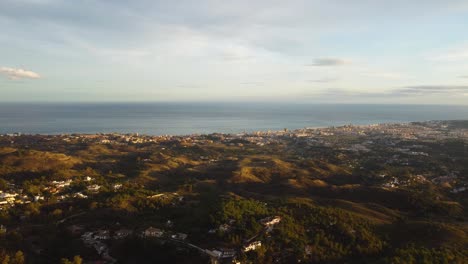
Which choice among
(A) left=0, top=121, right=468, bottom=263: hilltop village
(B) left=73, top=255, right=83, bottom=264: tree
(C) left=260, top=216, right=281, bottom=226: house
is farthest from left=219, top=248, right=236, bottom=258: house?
(B) left=73, top=255, right=83, bottom=264: tree

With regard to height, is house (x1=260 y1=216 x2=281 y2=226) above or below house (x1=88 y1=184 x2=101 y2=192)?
above

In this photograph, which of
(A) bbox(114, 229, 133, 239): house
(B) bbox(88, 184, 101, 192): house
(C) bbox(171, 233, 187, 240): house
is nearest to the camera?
(C) bbox(171, 233, 187, 240): house

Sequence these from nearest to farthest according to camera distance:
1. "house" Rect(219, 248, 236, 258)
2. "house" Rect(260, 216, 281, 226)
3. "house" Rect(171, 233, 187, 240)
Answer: "house" Rect(219, 248, 236, 258)
"house" Rect(171, 233, 187, 240)
"house" Rect(260, 216, 281, 226)

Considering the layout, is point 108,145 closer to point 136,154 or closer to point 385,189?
point 136,154

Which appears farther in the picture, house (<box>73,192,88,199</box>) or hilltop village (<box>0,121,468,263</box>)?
house (<box>73,192,88,199</box>)

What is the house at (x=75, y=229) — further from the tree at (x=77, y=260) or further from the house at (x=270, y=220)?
the house at (x=270, y=220)

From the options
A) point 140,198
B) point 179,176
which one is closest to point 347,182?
point 179,176

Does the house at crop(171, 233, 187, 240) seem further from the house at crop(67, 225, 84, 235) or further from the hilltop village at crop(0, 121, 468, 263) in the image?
the house at crop(67, 225, 84, 235)
